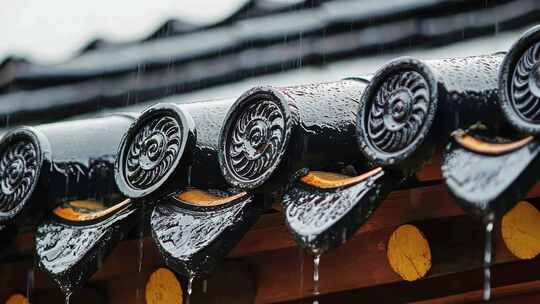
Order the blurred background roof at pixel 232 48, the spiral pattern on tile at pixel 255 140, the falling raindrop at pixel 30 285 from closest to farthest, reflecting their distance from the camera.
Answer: the spiral pattern on tile at pixel 255 140 → the falling raindrop at pixel 30 285 → the blurred background roof at pixel 232 48

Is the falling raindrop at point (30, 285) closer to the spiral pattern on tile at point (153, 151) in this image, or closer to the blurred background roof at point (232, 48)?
the spiral pattern on tile at point (153, 151)

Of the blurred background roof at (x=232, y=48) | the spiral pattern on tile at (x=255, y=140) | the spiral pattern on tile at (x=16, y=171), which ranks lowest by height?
the spiral pattern on tile at (x=16, y=171)

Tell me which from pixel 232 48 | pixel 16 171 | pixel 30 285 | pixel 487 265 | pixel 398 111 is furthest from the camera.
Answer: pixel 232 48

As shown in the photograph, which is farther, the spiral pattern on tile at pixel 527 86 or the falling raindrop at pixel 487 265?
the falling raindrop at pixel 487 265

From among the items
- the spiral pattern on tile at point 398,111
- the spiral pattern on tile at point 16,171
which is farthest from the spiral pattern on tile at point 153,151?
the spiral pattern on tile at point 398,111

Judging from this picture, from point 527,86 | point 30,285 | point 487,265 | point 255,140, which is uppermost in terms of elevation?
point 527,86

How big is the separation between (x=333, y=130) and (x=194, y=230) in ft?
1.84

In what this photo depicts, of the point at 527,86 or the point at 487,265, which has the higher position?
the point at 527,86

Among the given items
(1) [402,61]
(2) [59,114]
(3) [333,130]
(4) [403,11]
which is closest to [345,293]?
(3) [333,130]

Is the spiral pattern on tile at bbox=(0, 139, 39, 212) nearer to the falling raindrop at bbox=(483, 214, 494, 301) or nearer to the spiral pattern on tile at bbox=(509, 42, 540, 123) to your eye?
the falling raindrop at bbox=(483, 214, 494, 301)

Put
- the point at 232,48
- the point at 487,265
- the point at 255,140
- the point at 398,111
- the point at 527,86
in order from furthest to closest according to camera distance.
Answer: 1. the point at 232,48
2. the point at 487,265
3. the point at 255,140
4. the point at 398,111
5. the point at 527,86

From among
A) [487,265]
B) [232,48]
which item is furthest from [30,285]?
[232,48]

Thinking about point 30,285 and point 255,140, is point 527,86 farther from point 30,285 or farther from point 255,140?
point 30,285

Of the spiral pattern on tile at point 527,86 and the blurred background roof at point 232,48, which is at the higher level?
the blurred background roof at point 232,48
